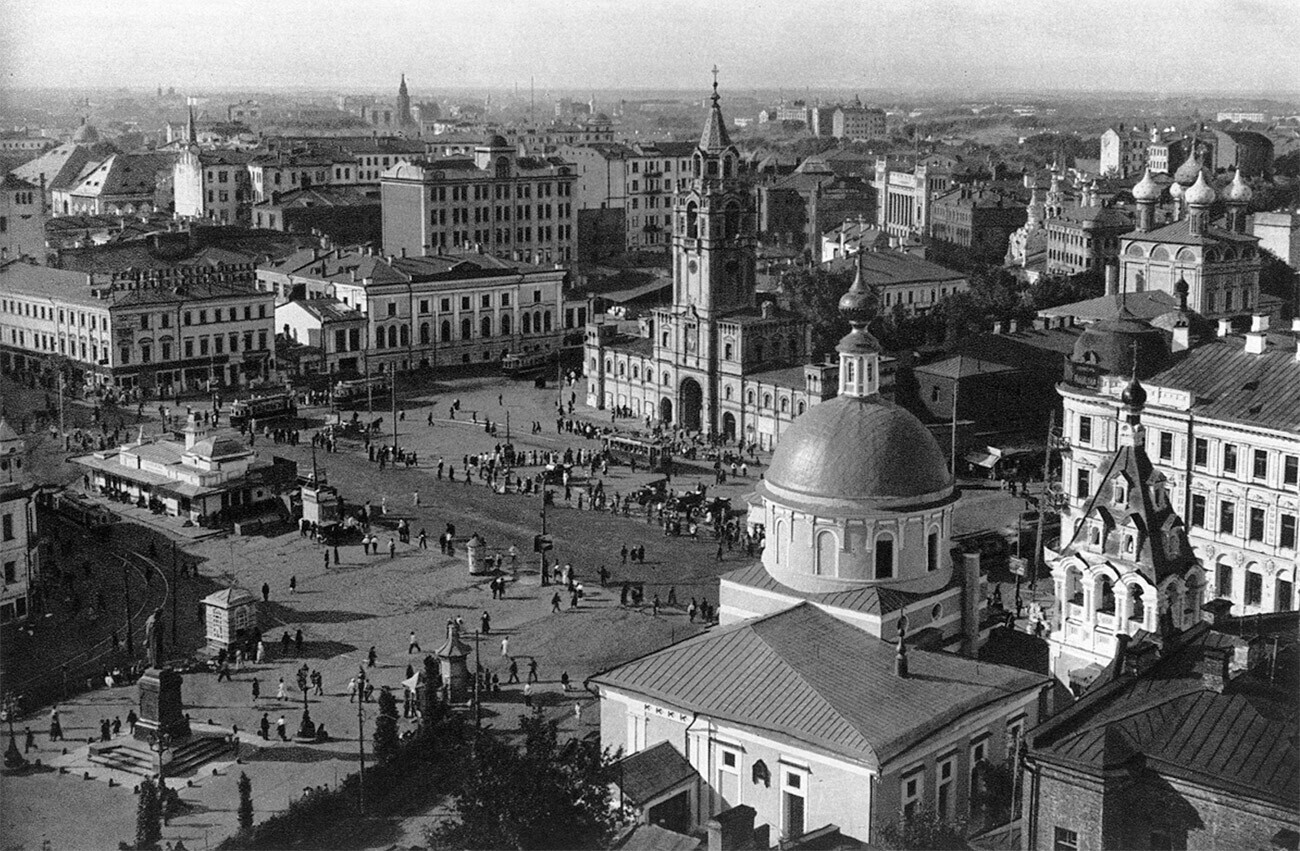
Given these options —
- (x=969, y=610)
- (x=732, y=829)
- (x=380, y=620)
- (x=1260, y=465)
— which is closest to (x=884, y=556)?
(x=969, y=610)

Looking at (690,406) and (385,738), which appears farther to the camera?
(690,406)

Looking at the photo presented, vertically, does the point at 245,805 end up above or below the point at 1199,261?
below

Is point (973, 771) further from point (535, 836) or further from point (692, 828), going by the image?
point (535, 836)

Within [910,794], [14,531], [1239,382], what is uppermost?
[1239,382]

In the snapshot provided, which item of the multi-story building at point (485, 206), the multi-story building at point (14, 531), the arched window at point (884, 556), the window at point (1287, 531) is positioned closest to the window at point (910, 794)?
the arched window at point (884, 556)

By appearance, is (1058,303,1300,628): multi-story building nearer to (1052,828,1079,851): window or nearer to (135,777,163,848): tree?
(1052,828,1079,851): window

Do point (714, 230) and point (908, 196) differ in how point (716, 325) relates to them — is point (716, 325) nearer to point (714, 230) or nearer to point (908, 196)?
point (714, 230)
